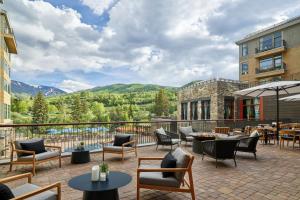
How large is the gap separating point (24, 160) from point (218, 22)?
41.3ft

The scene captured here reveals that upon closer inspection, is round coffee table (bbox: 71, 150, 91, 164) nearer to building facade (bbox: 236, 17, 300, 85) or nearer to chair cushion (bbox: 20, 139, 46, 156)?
chair cushion (bbox: 20, 139, 46, 156)

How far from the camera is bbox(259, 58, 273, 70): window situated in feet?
69.4

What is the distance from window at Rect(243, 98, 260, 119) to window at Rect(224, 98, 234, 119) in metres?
1.25

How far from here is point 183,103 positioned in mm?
21375

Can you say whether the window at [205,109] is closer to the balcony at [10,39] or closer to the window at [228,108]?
the window at [228,108]

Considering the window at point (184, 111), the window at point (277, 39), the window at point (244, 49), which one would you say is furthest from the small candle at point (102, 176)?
the window at point (244, 49)

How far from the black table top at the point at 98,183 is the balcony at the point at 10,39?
64.0 ft

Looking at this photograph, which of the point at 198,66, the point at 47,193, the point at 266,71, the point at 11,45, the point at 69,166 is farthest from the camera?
the point at 198,66

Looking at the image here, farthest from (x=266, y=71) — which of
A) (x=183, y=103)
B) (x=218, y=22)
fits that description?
(x=218, y=22)

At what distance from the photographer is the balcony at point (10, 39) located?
1742 centimetres

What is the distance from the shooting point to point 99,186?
2.68m

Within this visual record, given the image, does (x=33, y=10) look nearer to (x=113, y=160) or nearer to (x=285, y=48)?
(x=113, y=160)

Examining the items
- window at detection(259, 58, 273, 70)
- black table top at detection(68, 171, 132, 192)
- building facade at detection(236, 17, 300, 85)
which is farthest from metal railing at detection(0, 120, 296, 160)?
window at detection(259, 58, 273, 70)

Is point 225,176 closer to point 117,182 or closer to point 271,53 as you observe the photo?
point 117,182
